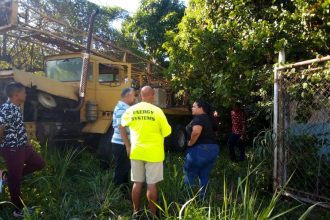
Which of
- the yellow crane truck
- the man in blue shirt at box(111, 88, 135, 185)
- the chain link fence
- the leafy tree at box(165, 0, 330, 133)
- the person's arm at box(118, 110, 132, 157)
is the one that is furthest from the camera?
the yellow crane truck

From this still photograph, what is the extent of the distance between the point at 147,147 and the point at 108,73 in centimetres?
444

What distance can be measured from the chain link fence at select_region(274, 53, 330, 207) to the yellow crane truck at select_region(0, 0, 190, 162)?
3.65 metres

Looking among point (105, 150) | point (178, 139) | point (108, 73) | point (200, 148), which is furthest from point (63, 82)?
point (200, 148)

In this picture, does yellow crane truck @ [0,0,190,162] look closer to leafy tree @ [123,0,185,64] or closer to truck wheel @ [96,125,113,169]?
truck wheel @ [96,125,113,169]

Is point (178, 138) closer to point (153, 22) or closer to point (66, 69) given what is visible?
point (66, 69)

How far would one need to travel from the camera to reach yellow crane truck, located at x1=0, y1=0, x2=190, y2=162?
6941 millimetres

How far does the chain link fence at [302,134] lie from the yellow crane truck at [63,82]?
3.65 meters

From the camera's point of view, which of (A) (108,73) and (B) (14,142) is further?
(A) (108,73)

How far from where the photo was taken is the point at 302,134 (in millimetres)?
4934

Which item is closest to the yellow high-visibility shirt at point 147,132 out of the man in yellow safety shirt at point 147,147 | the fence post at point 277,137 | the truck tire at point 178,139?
the man in yellow safety shirt at point 147,147

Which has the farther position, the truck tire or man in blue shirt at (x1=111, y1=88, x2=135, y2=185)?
the truck tire

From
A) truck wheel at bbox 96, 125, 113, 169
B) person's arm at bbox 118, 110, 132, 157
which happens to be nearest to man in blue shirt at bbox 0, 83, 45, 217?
person's arm at bbox 118, 110, 132, 157

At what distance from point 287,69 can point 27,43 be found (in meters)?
5.68

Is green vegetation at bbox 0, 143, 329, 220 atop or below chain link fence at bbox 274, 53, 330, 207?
below
